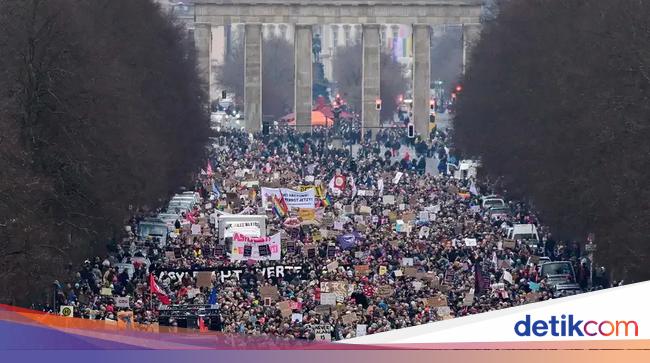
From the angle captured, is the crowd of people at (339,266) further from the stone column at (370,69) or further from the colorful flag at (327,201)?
the stone column at (370,69)

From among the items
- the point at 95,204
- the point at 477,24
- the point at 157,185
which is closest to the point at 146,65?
the point at 157,185

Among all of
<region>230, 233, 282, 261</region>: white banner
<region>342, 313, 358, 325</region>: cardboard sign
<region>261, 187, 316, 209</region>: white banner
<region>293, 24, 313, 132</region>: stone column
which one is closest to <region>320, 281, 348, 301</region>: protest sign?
<region>342, 313, 358, 325</region>: cardboard sign

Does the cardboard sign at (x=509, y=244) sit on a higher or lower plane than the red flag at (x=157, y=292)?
higher

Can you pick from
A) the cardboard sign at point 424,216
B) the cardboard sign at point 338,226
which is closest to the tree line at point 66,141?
the cardboard sign at point 338,226

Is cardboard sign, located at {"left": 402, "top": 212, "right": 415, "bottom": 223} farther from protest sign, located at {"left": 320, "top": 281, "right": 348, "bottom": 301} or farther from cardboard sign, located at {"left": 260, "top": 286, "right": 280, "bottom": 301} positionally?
cardboard sign, located at {"left": 260, "top": 286, "right": 280, "bottom": 301}

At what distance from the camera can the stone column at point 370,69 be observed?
512 ft

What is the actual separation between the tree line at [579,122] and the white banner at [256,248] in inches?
313

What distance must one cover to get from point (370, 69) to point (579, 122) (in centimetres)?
9440

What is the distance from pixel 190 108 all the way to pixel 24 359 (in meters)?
94.8

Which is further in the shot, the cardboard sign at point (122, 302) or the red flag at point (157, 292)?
the red flag at point (157, 292)

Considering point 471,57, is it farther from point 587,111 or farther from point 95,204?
point 95,204

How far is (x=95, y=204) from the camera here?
52875 mm

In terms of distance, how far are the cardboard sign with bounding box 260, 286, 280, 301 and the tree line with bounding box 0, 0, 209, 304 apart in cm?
411

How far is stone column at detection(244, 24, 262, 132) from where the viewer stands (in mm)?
156375
